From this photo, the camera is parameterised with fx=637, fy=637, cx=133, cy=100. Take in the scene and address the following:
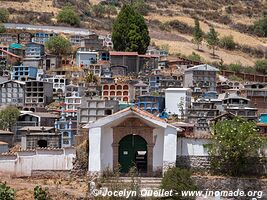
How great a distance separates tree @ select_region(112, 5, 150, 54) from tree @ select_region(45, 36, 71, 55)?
15.0 ft

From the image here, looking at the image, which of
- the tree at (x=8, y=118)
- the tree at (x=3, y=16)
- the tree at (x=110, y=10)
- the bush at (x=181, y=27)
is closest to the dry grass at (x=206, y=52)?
the bush at (x=181, y=27)

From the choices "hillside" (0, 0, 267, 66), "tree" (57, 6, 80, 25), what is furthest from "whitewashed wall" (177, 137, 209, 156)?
"tree" (57, 6, 80, 25)

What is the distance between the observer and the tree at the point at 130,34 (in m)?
59.2

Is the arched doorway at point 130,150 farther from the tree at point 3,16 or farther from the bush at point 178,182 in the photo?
the tree at point 3,16

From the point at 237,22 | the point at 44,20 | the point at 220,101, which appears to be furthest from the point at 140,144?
the point at 237,22

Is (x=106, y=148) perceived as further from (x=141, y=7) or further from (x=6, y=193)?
(x=141, y=7)

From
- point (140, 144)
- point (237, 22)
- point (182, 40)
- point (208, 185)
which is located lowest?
point (208, 185)

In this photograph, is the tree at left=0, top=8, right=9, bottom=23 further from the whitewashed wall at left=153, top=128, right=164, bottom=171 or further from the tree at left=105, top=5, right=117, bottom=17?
the whitewashed wall at left=153, top=128, right=164, bottom=171

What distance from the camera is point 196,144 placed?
25.8m

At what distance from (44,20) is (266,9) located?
173 feet

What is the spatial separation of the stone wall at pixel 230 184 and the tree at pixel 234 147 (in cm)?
63

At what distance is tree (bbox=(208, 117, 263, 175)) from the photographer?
25.0 metres

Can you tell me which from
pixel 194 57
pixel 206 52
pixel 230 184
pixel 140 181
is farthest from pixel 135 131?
pixel 206 52

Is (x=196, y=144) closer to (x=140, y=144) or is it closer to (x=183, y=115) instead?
(x=140, y=144)
